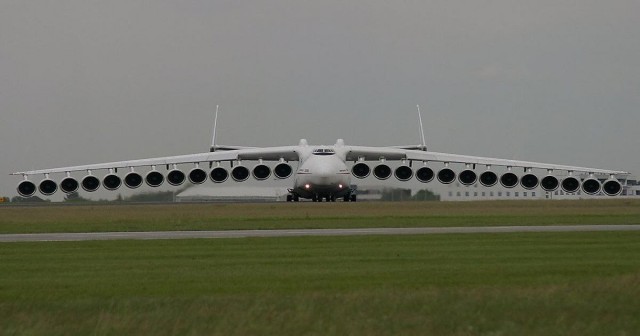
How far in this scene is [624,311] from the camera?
11.2 m

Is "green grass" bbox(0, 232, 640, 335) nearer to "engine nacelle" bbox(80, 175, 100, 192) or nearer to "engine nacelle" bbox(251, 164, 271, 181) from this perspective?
"engine nacelle" bbox(80, 175, 100, 192)

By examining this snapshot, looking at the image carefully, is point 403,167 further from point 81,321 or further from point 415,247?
point 81,321

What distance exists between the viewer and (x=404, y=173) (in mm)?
51031

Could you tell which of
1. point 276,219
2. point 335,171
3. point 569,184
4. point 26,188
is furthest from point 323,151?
point 276,219

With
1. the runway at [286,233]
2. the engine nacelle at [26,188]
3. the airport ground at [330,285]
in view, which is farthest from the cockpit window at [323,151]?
the airport ground at [330,285]

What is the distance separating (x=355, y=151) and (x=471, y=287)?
39.1 m

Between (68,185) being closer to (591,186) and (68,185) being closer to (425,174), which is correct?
(425,174)

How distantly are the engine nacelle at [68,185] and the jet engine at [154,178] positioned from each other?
129 inches

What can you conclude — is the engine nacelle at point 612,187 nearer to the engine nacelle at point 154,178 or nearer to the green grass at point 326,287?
the engine nacelle at point 154,178

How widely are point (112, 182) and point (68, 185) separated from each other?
6.54ft

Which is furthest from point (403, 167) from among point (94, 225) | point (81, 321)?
point (81, 321)

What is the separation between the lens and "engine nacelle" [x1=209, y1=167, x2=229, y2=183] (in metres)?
50.9

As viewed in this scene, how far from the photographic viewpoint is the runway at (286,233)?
81.4 ft

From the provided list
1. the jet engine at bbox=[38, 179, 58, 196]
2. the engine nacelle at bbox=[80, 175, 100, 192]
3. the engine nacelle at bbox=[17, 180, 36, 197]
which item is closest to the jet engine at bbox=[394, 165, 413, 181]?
the engine nacelle at bbox=[80, 175, 100, 192]
